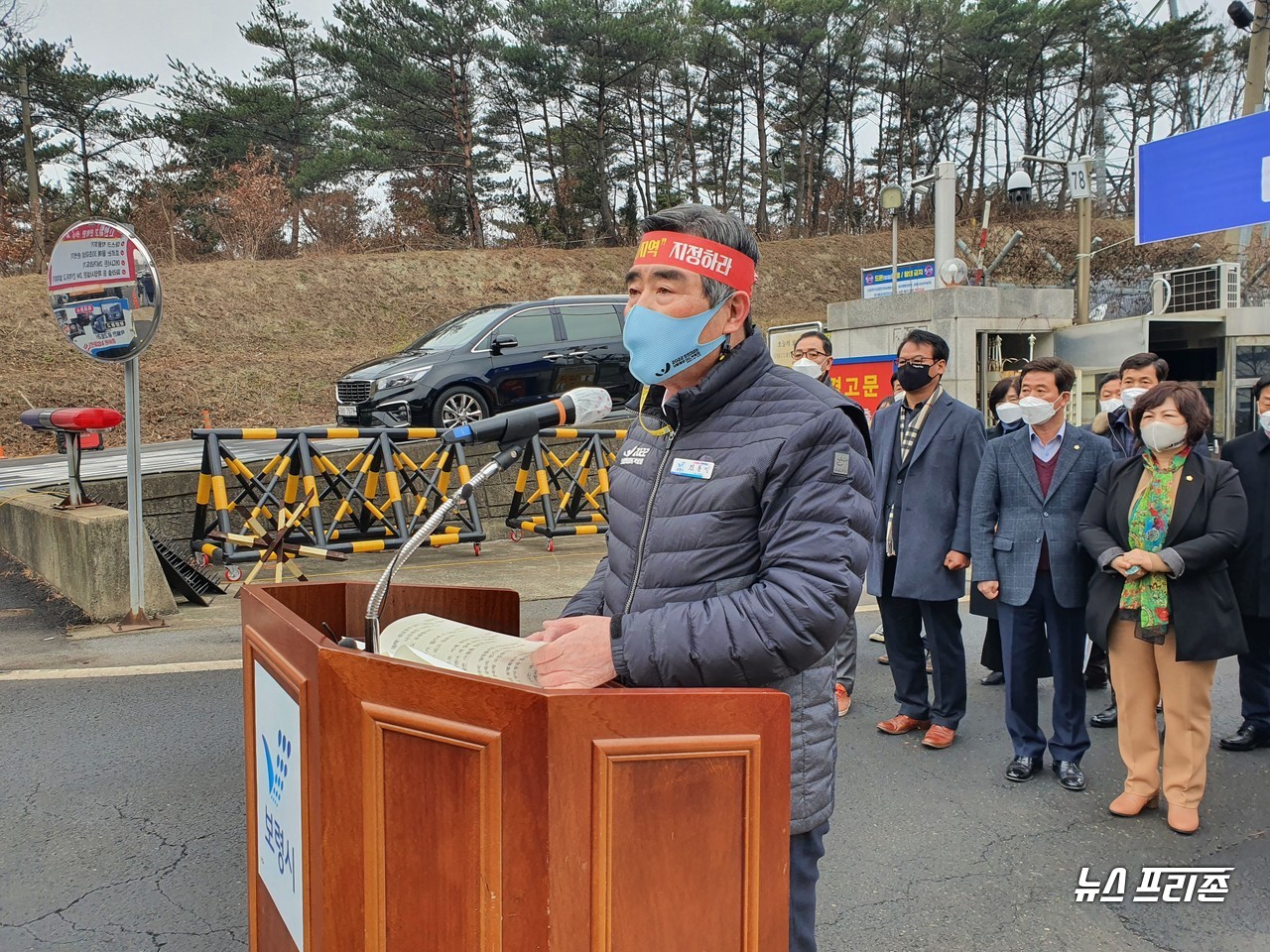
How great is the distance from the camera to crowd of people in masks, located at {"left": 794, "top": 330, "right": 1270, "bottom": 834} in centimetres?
385

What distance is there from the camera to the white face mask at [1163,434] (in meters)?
3.86

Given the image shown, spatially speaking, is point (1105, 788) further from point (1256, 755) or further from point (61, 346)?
point (61, 346)

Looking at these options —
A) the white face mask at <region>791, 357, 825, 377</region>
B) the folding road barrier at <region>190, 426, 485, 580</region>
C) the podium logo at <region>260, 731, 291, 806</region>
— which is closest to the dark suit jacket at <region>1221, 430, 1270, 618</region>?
the white face mask at <region>791, 357, 825, 377</region>

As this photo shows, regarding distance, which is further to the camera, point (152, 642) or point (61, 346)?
point (61, 346)

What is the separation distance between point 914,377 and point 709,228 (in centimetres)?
325

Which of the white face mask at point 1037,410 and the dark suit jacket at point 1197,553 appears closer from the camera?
the dark suit jacket at point 1197,553

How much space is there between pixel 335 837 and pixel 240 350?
25092mm

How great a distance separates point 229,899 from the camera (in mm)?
3205

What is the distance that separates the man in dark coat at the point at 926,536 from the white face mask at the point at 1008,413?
0.29 m

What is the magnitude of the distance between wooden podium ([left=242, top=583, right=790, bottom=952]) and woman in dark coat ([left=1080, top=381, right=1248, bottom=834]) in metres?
3.02

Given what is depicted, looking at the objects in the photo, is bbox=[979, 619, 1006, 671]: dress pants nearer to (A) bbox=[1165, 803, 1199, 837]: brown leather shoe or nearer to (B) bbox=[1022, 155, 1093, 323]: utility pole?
(A) bbox=[1165, 803, 1199, 837]: brown leather shoe

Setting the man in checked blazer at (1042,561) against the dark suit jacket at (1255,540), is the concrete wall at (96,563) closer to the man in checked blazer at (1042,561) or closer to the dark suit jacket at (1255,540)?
the man in checked blazer at (1042,561)

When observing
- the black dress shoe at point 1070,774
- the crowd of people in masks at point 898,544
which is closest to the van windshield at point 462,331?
the crowd of people in masks at point 898,544

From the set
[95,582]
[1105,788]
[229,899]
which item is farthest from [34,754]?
[1105,788]
